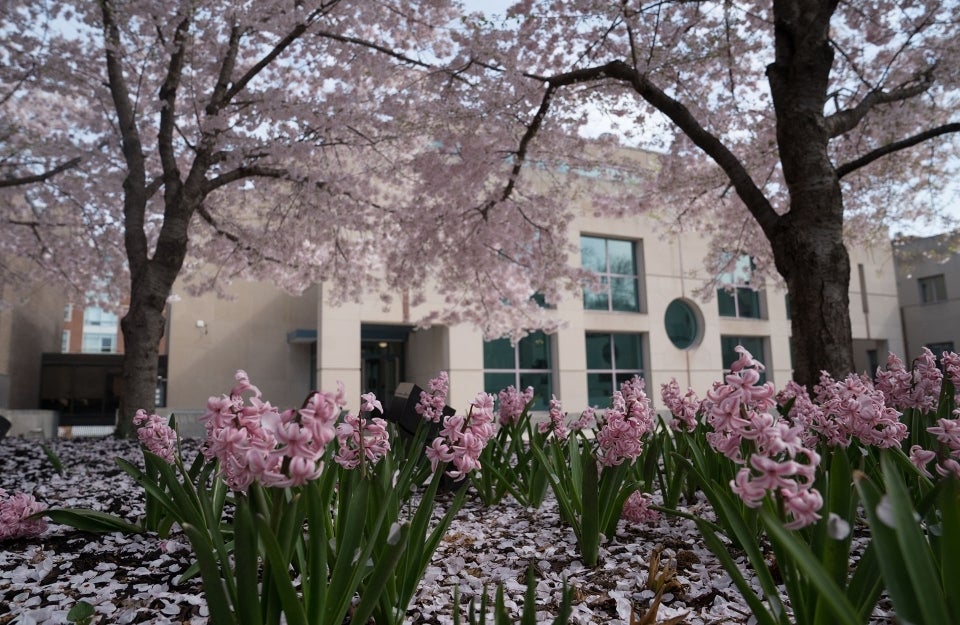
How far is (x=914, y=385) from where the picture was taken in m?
3.04

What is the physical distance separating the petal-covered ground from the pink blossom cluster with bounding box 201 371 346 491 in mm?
735

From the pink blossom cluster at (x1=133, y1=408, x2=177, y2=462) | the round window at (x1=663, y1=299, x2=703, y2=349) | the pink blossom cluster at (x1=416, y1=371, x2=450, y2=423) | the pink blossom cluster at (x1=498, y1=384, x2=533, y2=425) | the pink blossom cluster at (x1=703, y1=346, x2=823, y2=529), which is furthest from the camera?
the round window at (x1=663, y1=299, x2=703, y2=349)

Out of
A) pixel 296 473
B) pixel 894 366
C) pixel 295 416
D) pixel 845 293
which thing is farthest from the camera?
pixel 845 293

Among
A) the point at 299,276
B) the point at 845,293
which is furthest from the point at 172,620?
the point at 299,276

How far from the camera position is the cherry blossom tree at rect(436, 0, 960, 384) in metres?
4.88

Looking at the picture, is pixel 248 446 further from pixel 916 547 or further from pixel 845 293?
pixel 845 293

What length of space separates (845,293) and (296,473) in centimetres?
491

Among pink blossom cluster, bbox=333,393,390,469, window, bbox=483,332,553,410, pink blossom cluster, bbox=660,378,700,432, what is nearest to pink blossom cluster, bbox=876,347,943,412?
pink blossom cluster, bbox=660,378,700,432

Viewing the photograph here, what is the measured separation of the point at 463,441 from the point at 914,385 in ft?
8.47

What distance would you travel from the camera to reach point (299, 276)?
1122 centimetres

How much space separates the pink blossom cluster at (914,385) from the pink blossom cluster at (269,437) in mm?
2856

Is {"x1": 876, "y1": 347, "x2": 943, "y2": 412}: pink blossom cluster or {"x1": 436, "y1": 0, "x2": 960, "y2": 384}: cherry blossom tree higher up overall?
{"x1": 436, "y1": 0, "x2": 960, "y2": 384}: cherry blossom tree

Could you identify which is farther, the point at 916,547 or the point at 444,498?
the point at 444,498

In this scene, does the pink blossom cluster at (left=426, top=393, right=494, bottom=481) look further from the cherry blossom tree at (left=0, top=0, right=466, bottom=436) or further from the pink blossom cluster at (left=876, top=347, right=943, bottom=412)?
the cherry blossom tree at (left=0, top=0, right=466, bottom=436)
